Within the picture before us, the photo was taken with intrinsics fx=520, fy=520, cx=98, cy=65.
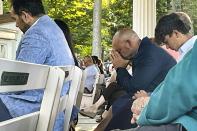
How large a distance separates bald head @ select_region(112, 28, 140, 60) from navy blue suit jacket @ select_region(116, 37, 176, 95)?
0.20 metres

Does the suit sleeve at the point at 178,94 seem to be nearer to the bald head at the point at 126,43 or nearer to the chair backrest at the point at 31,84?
the chair backrest at the point at 31,84

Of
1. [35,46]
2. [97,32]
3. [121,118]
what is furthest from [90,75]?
[97,32]

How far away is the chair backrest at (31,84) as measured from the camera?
1.46 m

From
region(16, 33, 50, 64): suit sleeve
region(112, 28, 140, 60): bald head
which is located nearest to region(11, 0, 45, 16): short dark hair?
region(16, 33, 50, 64): suit sleeve

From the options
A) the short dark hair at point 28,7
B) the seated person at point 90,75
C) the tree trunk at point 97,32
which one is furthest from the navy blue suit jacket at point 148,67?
the tree trunk at point 97,32

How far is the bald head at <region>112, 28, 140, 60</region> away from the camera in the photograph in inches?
157

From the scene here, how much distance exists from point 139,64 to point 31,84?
2.02m

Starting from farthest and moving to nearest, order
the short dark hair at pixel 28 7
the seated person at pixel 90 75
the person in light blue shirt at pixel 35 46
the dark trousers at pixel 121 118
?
the seated person at pixel 90 75, the dark trousers at pixel 121 118, the short dark hair at pixel 28 7, the person in light blue shirt at pixel 35 46

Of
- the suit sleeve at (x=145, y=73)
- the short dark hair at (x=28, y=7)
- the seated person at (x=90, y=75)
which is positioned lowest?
the seated person at (x=90, y=75)

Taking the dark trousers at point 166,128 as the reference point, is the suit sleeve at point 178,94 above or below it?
above

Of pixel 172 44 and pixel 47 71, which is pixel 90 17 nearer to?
pixel 172 44

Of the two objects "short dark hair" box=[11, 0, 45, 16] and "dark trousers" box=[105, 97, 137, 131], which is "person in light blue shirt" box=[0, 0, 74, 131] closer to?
"short dark hair" box=[11, 0, 45, 16]

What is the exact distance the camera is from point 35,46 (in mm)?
3105

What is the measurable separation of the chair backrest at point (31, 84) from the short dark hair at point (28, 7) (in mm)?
1697
